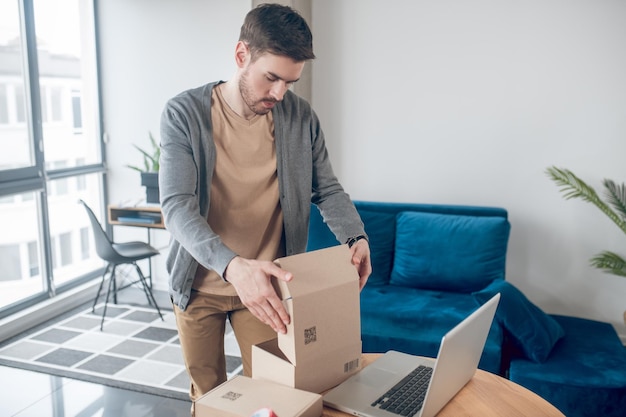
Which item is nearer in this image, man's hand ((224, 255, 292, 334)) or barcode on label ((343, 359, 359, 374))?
man's hand ((224, 255, 292, 334))

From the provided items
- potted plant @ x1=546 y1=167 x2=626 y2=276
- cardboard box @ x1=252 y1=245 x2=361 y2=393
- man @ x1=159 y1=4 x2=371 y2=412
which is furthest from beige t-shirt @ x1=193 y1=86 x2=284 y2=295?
potted plant @ x1=546 y1=167 x2=626 y2=276

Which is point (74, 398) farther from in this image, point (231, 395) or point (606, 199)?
point (606, 199)

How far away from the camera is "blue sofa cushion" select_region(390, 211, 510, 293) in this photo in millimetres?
3266

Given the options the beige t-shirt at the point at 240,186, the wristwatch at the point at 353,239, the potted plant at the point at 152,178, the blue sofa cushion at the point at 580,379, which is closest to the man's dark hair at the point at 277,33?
the beige t-shirt at the point at 240,186

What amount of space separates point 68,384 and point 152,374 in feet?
1.39

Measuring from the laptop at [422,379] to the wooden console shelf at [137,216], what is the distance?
2.66 metres

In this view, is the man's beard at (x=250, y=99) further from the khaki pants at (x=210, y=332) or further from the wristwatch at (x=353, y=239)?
the khaki pants at (x=210, y=332)

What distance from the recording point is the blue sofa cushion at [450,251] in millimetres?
3266

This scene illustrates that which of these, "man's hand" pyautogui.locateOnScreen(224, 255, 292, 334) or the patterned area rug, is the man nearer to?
"man's hand" pyautogui.locateOnScreen(224, 255, 292, 334)

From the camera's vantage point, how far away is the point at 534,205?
143 inches

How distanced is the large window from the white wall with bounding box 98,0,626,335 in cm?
71

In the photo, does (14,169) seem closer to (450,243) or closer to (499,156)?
(450,243)

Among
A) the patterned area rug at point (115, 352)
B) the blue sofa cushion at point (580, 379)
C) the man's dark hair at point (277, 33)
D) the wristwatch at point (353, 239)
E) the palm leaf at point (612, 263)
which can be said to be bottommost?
the patterned area rug at point (115, 352)

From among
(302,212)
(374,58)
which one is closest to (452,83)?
(374,58)
